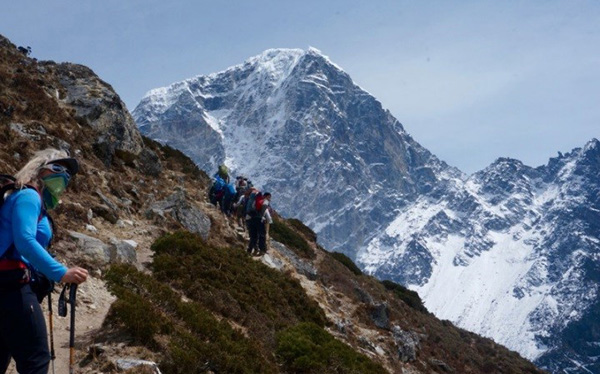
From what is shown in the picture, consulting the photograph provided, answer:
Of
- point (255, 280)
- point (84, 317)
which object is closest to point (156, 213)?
point (255, 280)

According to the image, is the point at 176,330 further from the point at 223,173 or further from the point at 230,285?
the point at 223,173

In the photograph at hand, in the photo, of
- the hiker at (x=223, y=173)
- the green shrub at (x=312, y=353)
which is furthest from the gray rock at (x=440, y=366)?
the hiker at (x=223, y=173)

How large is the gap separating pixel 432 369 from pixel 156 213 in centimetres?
1224

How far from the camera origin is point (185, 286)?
11742mm

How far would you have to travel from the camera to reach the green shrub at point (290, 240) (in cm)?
2700

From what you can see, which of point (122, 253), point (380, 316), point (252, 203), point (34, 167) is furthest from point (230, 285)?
point (380, 316)

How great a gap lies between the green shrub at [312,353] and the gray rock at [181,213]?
6.68 meters

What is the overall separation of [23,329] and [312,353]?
7.49m

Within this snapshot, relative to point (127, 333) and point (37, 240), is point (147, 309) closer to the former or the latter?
point (127, 333)

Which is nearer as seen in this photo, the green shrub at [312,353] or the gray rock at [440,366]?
the green shrub at [312,353]

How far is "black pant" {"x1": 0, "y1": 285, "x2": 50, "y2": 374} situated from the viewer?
13.9 feet

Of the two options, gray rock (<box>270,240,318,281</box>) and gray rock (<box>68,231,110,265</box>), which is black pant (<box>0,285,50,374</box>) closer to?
gray rock (<box>68,231,110,265</box>)

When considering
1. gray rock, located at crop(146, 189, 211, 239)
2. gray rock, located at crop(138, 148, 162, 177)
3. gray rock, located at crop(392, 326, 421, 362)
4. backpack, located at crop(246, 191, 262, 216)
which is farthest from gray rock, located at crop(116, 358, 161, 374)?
gray rock, located at crop(138, 148, 162, 177)

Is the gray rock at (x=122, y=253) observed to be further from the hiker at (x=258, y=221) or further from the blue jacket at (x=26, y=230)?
the blue jacket at (x=26, y=230)
